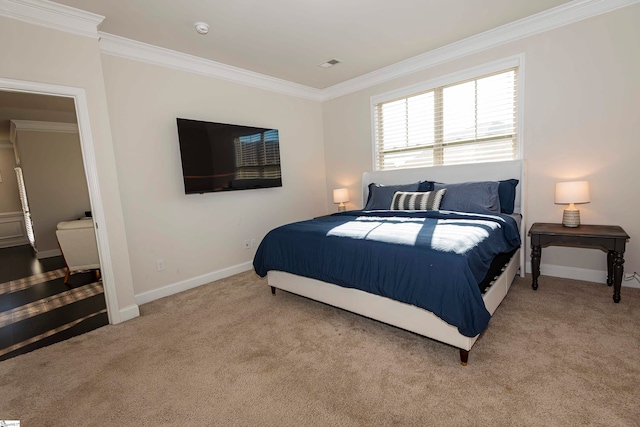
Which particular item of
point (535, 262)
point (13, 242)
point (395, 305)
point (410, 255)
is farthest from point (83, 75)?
point (13, 242)

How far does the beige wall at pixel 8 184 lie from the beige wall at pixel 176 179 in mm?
6580

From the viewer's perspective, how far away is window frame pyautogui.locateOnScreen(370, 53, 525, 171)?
3137 mm

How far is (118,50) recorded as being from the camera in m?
2.84

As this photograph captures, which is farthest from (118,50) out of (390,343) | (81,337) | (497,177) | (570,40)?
(570,40)

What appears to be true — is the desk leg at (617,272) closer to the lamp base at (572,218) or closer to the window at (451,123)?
the lamp base at (572,218)

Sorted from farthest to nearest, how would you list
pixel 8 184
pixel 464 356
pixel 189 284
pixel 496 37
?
pixel 8 184, pixel 189 284, pixel 496 37, pixel 464 356

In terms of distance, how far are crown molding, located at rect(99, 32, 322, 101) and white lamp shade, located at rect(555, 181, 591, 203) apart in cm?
359

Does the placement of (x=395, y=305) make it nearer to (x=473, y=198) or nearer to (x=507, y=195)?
(x=473, y=198)

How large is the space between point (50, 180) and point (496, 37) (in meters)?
7.64

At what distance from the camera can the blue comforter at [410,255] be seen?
5.57 feet

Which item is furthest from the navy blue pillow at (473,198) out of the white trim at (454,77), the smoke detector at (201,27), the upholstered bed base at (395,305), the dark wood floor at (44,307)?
the dark wood floor at (44,307)

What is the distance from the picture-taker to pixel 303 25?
2.77 m

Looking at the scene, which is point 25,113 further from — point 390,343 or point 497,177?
point 497,177

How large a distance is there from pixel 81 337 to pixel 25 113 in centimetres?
455
